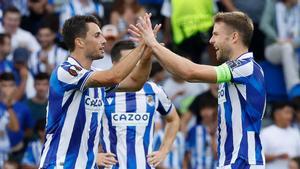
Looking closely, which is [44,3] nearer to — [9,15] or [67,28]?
[9,15]

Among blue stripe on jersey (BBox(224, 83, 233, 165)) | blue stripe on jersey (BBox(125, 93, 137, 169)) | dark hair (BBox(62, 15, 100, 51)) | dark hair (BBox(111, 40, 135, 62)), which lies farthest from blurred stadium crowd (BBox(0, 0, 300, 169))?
blue stripe on jersey (BBox(224, 83, 233, 165))

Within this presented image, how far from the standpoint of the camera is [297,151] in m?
15.0

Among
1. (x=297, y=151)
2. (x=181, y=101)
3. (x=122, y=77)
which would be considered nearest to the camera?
(x=122, y=77)

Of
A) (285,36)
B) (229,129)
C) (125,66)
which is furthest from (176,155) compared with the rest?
(125,66)

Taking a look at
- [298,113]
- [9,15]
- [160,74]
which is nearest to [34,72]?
[9,15]

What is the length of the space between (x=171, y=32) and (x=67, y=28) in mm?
7060

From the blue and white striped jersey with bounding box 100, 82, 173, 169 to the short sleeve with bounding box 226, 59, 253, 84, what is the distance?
6.71ft

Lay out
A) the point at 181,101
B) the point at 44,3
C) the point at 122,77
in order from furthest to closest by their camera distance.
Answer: the point at 44,3
the point at 181,101
the point at 122,77

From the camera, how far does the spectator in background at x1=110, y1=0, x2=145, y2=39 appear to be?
1669cm

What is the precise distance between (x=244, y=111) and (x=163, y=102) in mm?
2189

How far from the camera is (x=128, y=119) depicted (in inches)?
452

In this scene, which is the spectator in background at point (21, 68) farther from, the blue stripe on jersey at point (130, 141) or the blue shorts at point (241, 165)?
the blue shorts at point (241, 165)

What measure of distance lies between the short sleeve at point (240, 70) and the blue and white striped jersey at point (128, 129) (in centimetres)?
204

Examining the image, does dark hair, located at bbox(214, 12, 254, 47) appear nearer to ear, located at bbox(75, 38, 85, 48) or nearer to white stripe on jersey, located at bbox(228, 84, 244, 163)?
white stripe on jersey, located at bbox(228, 84, 244, 163)
